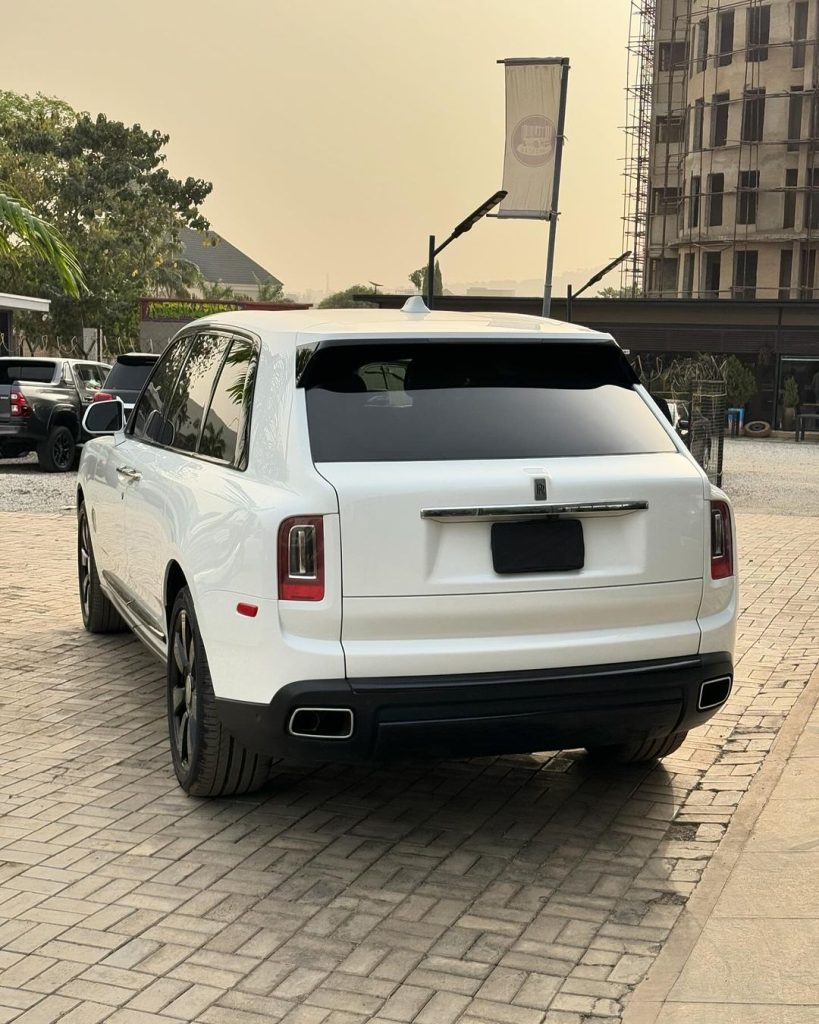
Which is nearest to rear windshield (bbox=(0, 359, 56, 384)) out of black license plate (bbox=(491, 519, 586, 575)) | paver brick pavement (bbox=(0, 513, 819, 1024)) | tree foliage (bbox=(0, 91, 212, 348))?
paver brick pavement (bbox=(0, 513, 819, 1024))

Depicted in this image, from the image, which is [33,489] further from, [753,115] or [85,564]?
[753,115]

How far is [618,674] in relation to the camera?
479 cm

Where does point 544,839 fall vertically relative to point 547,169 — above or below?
below

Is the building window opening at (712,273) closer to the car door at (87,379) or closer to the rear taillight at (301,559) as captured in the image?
the car door at (87,379)

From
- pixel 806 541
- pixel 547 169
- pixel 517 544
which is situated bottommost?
pixel 806 541

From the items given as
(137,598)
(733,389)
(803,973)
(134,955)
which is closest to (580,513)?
(803,973)

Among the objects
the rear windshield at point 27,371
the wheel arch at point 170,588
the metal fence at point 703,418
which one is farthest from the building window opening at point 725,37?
the wheel arch at point 170,588

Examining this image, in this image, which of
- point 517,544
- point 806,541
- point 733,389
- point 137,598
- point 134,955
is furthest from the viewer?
point 733,389

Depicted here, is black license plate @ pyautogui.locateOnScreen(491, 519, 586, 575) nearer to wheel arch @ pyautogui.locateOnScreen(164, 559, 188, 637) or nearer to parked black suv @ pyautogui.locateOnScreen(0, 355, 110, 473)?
wheel arch @ pyautogui.locateOnScreen(164, 559, 188, 637)

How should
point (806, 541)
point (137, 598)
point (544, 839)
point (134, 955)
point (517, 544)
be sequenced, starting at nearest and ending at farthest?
point (134, 955)
point (517, 544)
point (544, 839)
point (137, 598)
point (806, 541)

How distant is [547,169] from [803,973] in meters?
25.3

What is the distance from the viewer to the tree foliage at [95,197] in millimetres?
63750

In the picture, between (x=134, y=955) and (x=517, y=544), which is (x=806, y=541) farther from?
(x=134, y=955)

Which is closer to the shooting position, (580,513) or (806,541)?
(580,513)
